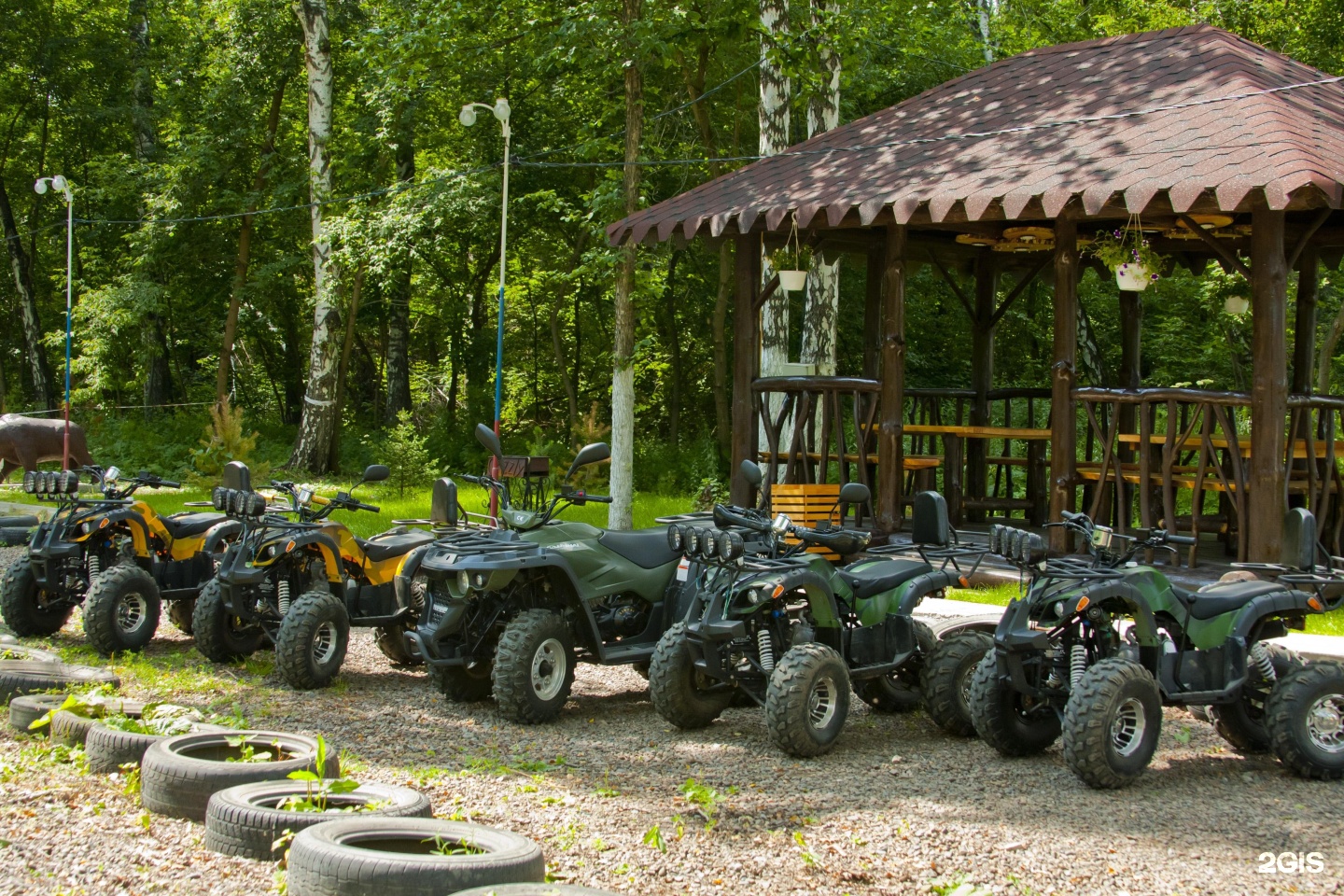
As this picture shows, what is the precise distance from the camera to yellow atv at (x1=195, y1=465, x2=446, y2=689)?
7.82 m

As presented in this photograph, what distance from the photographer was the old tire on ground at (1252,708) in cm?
653

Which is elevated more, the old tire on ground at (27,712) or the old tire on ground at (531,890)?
the old tire on ground at (531,890)

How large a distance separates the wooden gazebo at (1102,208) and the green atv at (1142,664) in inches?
139

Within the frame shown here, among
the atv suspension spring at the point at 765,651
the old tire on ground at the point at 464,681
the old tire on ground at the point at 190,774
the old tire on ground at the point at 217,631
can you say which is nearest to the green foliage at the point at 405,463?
the old tire on ground at the point at 217,631

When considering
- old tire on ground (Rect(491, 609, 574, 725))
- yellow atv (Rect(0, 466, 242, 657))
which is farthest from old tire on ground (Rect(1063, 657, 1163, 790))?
yellow atv (Rect(0, 466, 242, 657))

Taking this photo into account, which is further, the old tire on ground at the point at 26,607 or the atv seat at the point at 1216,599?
the old tire on ground at the point at 26,607

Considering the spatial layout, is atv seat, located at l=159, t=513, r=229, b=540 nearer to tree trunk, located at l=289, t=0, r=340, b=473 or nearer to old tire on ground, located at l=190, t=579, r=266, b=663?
old tire on ground, located at l=190, t=579, r=266, b=663

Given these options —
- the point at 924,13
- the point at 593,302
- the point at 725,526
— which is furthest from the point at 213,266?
the point at 725,526

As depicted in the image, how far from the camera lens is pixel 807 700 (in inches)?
251

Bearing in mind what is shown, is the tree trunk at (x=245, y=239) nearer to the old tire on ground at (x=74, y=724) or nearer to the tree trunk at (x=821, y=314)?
the tree trunk at (x=821, y=314)

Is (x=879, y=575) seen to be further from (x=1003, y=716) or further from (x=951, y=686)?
(x=1003, y=716)

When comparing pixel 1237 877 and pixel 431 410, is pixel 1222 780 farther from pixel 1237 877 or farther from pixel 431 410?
pixel 431 410

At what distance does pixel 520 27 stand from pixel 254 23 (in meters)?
11.8

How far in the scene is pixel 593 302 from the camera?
31109 millimetres
